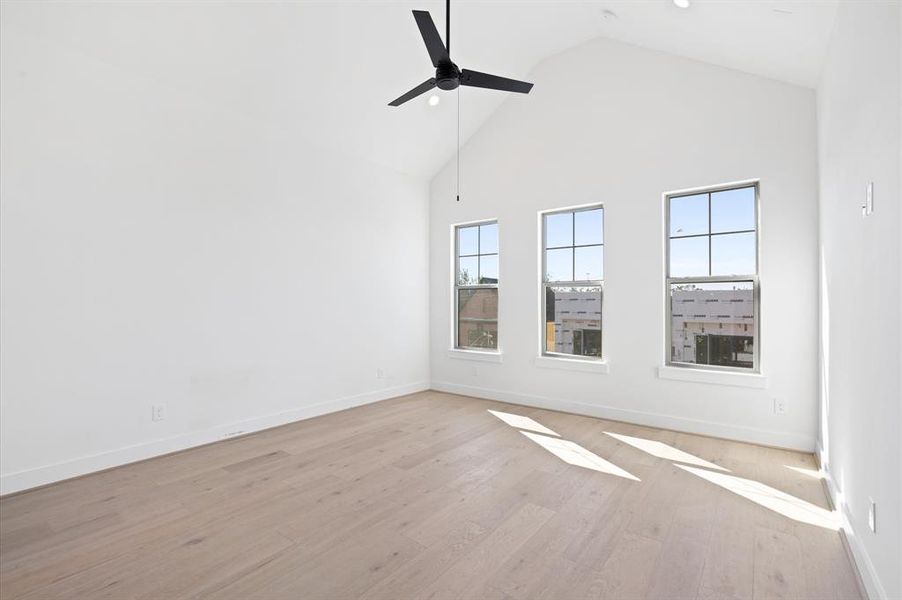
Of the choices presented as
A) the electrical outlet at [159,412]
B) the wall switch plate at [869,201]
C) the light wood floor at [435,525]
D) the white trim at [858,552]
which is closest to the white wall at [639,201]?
the light wood floor at [435,525]

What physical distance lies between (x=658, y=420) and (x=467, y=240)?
3251 mm

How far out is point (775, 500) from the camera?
2.79 meters

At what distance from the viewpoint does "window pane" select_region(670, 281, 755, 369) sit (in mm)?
4012

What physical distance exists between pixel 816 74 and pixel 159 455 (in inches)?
239

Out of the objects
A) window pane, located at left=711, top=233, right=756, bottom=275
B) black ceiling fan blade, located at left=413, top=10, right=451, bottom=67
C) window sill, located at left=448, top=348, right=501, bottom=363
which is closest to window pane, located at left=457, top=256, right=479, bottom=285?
window sill, located at left=448, top=348, right=501, bottom=363

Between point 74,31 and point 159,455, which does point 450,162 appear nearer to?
point 74,31

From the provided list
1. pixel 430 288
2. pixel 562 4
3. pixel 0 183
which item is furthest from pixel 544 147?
pixel 0 183

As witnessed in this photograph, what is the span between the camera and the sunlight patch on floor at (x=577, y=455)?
3.28 m

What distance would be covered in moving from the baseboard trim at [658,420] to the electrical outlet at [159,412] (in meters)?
3.42

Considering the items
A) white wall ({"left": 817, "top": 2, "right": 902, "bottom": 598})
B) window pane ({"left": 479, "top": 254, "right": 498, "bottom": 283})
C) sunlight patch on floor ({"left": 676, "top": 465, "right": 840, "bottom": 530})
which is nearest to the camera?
white wall ({"left": 817, "top": 2, "right": 902, "bottom": 598})

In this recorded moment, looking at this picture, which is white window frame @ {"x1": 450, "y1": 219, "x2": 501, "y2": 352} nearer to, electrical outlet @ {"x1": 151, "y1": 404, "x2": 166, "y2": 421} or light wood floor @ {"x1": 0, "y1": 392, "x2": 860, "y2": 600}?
light wood floor @ {"x1": 0, "y1": 392, "x2": 860, "y2": 600}

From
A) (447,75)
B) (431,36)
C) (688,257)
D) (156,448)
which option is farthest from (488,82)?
(156,448)

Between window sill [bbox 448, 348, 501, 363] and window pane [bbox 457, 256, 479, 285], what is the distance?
95 cm

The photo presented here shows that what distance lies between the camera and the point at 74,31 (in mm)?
3094
